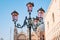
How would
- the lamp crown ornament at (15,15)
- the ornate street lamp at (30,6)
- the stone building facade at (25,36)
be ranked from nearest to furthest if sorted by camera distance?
the ornate street lamp at (30,6), the lamp crown ornament at (15,15), the stone building facade at (25,36)

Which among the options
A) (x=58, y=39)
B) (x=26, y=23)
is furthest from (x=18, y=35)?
(x=26, y=23)

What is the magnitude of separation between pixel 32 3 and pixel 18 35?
39360mm

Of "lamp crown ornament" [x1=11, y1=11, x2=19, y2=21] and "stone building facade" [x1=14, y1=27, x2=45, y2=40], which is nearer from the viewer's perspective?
"lamp crown ornament" [x1=11, y1=11, x2=19, y2=21]

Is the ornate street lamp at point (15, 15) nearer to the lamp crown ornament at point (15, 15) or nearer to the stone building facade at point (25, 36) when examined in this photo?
the lamp crown ornament at point (15, 15)

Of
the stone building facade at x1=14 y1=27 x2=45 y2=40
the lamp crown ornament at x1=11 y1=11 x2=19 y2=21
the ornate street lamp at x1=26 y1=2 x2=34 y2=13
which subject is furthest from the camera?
the stone building facade at x1=14 y1=27 x2=45 y2=40

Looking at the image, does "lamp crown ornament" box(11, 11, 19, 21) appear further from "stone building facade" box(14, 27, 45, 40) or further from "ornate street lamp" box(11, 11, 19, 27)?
"stone building facade" box(14, 27, 45, 40)

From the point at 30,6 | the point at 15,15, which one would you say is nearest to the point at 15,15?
the point at 15,15

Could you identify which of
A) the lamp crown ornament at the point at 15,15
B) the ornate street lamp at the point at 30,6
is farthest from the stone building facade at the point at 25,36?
the ornate street lamp at the point at 30,6

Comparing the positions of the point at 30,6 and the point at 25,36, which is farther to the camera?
the point at 25,36

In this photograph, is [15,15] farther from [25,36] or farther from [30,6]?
[25,36]

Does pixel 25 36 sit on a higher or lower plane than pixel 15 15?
lower

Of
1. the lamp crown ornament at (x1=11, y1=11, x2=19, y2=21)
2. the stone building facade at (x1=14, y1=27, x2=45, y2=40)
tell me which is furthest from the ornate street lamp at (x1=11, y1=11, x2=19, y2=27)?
the stone building facade at (x1=14, y1=27, x2=45, y2=40)

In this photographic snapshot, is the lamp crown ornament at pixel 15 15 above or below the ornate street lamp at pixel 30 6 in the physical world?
below

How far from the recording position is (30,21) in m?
13.0
